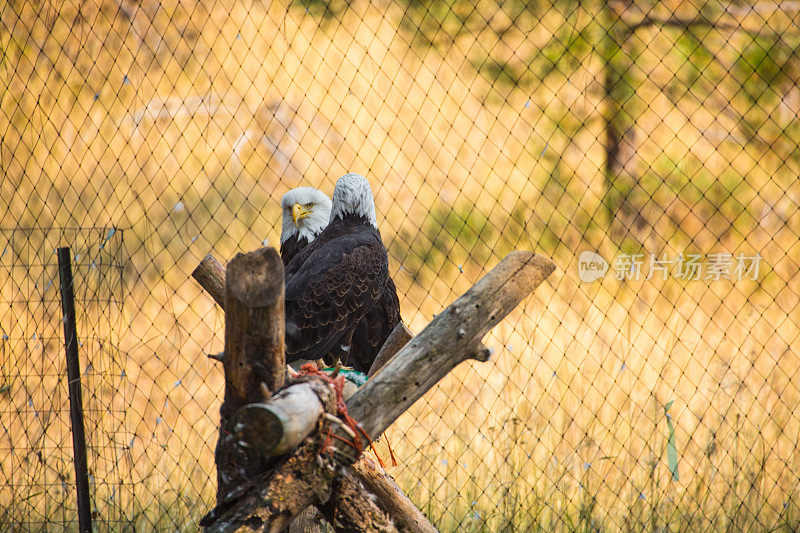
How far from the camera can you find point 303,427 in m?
1.35

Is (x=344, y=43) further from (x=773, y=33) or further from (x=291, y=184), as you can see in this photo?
(x=773, y=33)

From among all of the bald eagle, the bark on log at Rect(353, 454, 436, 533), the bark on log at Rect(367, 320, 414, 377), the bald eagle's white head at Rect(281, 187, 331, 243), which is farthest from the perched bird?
the bark on log at Rect(353, 454, 436, 533)

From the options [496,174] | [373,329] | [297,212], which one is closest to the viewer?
[373,329]

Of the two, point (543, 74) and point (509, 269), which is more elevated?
point (543, 74)

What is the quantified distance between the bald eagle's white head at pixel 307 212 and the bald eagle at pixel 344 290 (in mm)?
331

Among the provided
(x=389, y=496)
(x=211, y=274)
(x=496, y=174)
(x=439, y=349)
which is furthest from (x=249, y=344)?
(x=496, y=174)

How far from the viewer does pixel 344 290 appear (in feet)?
9.46

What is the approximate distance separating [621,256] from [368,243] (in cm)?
336

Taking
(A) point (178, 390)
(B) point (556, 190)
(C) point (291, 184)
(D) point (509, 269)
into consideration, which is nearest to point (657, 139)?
(B) point (556, 190)

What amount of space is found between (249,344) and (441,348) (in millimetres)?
426

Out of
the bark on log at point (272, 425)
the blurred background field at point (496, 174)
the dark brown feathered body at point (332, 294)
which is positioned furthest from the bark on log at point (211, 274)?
the blurred background field at point (496, 174)

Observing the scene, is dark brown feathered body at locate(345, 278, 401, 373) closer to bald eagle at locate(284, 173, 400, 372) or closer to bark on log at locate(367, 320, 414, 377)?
bald eagle at locate(284, 173, 400, 372)

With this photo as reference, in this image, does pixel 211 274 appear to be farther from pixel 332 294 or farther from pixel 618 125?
pixel 618 125

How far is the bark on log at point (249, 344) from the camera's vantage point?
1.39 meters
